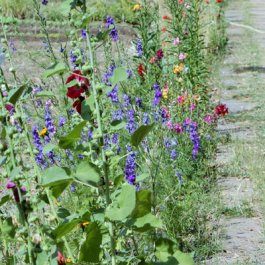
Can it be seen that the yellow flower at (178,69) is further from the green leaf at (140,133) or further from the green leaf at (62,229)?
the green leaf at (62,229)

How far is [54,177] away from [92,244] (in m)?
0.24

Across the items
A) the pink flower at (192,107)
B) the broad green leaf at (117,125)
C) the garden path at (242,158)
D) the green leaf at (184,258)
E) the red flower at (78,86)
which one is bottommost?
the garden path at (242,158)

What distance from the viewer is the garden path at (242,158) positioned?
12.2 ft

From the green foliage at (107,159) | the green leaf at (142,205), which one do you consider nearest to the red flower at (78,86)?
the green foliage at (107,159)

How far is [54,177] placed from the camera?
1.91 metres

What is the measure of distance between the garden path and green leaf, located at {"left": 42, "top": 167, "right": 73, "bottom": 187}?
1.70 metres

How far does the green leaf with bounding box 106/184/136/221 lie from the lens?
1.91m

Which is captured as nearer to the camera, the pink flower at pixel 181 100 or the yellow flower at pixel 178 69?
the pink flower at pixel 181 100

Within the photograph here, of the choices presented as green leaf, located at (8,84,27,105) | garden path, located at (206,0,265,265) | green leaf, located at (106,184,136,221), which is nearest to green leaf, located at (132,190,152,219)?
green leaf, located at (106,184,136,221)

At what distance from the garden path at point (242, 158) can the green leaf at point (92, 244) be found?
1.49 m

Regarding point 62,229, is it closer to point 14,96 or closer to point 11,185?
point 11,185

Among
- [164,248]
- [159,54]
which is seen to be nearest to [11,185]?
[164,248]

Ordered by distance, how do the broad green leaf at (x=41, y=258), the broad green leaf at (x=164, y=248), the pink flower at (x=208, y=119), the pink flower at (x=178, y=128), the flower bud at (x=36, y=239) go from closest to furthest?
1. the flower bud at (x=36, y=239)
2. the broad green leaf at (x=41, y=258)
3. the broad green leaf at (x=164, y=248)
4. the pink flower at (x=178, y=128)
5. the pink flower at (x=208, y=119)

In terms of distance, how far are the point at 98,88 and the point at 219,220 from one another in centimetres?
209
